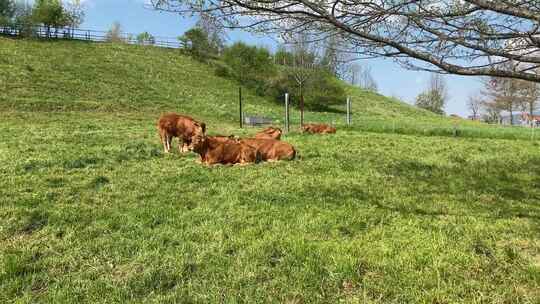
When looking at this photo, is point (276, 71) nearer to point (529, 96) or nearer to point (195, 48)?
point (195, 48)

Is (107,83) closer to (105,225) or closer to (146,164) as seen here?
(146,164)

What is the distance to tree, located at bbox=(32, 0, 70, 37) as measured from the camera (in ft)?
149

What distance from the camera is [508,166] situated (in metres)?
9.65

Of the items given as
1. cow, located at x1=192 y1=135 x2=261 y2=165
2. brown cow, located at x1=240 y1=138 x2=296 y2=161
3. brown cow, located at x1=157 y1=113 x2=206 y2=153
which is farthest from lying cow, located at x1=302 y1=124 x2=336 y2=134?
cow, located at x1=192 y1=135 x2=261 y2=165

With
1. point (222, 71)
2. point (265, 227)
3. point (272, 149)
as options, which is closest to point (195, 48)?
point (222, 71)

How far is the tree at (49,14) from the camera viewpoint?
1788 inches

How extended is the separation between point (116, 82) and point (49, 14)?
65.1ft

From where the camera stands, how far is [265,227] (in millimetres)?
4688

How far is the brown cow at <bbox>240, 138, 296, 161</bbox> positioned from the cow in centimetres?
24

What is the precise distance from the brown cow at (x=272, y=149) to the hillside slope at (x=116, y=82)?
1736 centimetres

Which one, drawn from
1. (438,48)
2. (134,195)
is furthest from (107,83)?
(438,48)

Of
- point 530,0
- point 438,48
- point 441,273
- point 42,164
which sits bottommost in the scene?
point 441,273

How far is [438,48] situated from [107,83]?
30200mm

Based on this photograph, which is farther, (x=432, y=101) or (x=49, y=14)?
(x=432, y=101)
